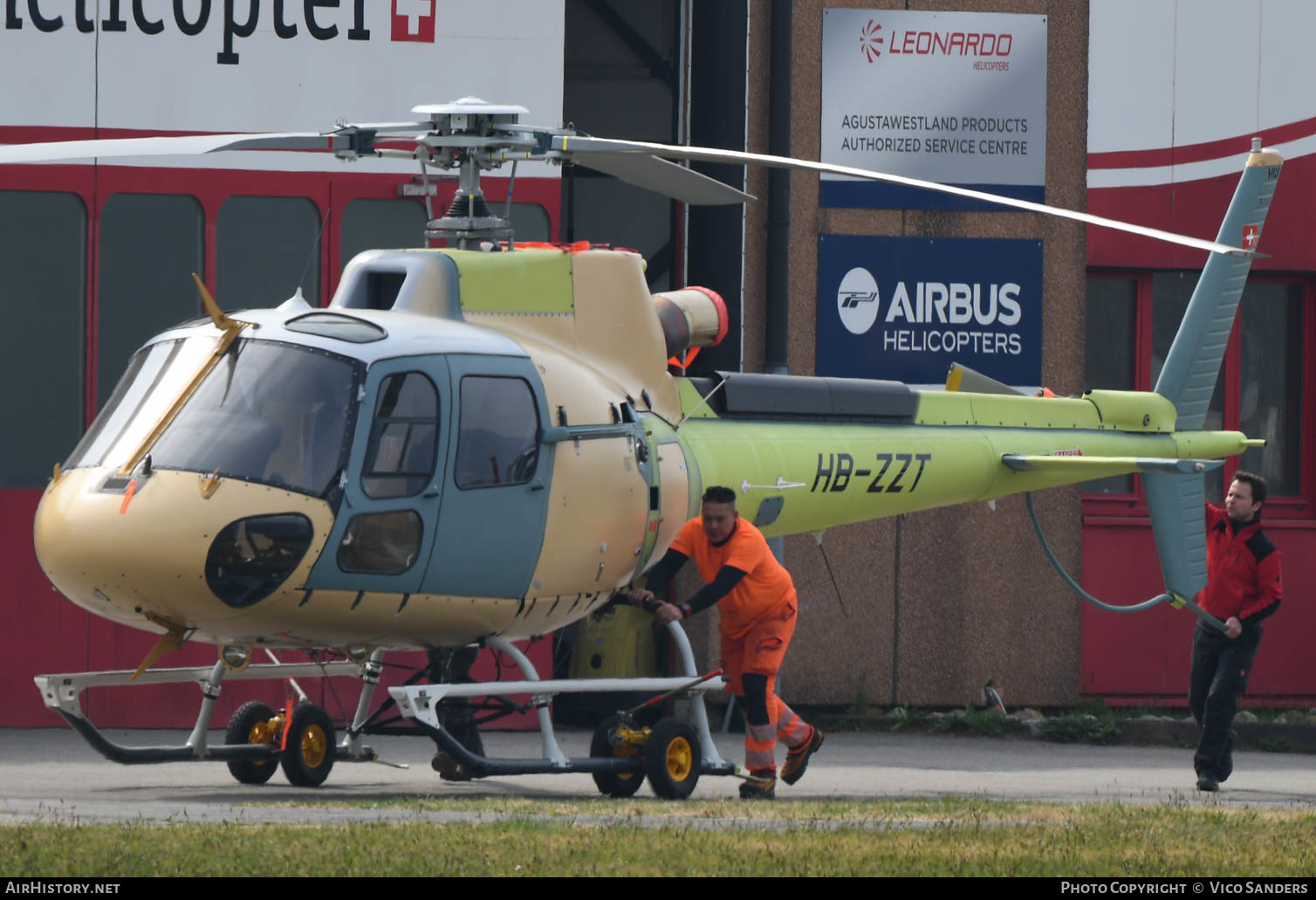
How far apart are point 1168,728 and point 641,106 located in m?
7.25

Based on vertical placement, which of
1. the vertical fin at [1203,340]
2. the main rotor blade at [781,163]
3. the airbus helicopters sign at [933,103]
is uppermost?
the airbus helicopters sign at [933,103]

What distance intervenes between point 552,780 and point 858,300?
5.56 meters

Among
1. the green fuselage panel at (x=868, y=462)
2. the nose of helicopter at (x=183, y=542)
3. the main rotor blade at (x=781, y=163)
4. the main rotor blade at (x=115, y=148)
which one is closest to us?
the nose of helicopter at (x=183, y=542)

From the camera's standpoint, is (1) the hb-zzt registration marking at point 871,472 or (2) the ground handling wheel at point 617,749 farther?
(1) the hb-zzt registration marking at point 871,472

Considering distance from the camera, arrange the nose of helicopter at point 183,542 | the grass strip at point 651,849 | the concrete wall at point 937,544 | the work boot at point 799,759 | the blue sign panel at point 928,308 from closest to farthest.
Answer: the grass strip at point 651,849 < the nose of helicopter at point 183,542 < the work boot at point 799,759 < the concrete wall at point 937,544 < the blue sign panel at point 928,308

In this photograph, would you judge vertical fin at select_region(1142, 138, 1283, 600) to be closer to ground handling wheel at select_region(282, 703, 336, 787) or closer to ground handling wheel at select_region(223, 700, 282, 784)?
ground handling wheel at select_region(282, 703, 336, 787)

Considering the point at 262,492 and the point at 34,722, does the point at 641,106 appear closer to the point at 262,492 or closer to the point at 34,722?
the point at 34,722

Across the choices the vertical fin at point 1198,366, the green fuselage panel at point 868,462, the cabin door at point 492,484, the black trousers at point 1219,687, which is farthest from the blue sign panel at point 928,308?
the cabin door at point 492,484

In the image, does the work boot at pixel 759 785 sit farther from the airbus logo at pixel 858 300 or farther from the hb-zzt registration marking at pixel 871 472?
the airbus logo at pixel 858 300

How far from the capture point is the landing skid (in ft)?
33.4

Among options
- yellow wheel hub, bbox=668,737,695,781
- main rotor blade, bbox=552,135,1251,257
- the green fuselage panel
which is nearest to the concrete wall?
the green fuselage panel

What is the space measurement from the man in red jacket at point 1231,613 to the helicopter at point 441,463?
6.60 feet

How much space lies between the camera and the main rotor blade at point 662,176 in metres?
11.0
